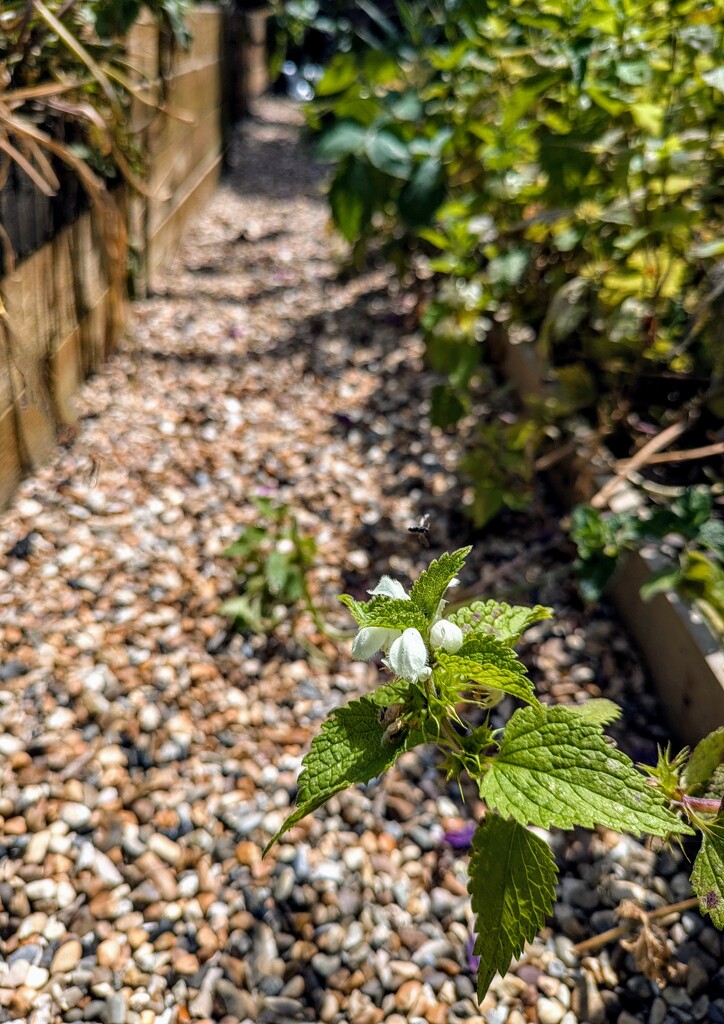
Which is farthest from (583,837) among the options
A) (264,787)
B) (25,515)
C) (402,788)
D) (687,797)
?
(25,515)

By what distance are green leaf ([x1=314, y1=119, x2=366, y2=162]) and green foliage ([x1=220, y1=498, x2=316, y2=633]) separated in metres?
0.97

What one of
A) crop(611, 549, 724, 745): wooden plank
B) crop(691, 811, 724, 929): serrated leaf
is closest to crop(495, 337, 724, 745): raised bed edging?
crop(611, 549, 724, 745): wooden plank

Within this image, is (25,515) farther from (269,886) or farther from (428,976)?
(428,976)

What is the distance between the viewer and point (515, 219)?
2168 mm

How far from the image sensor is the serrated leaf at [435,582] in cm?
81

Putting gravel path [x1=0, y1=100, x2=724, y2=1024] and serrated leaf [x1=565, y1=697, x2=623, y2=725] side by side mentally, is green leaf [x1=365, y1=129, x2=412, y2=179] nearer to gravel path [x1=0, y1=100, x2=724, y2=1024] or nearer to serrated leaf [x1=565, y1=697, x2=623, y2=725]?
gravel path [x1=0, y1=100, x2=724, y2=1024]

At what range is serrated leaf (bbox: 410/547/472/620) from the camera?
813 millimetres

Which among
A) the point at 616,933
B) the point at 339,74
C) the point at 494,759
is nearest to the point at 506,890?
the point at 494,759

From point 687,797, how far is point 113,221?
1.78 meters

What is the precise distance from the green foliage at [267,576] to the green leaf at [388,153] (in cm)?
102

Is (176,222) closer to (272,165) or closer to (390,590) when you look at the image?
(272,165)

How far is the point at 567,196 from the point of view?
1.67 metres

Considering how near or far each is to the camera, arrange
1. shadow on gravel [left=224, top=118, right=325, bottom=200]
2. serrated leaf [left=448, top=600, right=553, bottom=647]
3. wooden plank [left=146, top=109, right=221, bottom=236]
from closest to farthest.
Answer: serrated leaf [left=448, top=600, right=553, bottom=647], wooden plank [left=146, top=109, right=221, bottom=236], shadow on gravel [left=224, top=118, right=325, bottom=200]

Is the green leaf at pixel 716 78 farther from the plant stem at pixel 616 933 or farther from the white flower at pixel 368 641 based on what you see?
the plant stem at pixel 616 933
